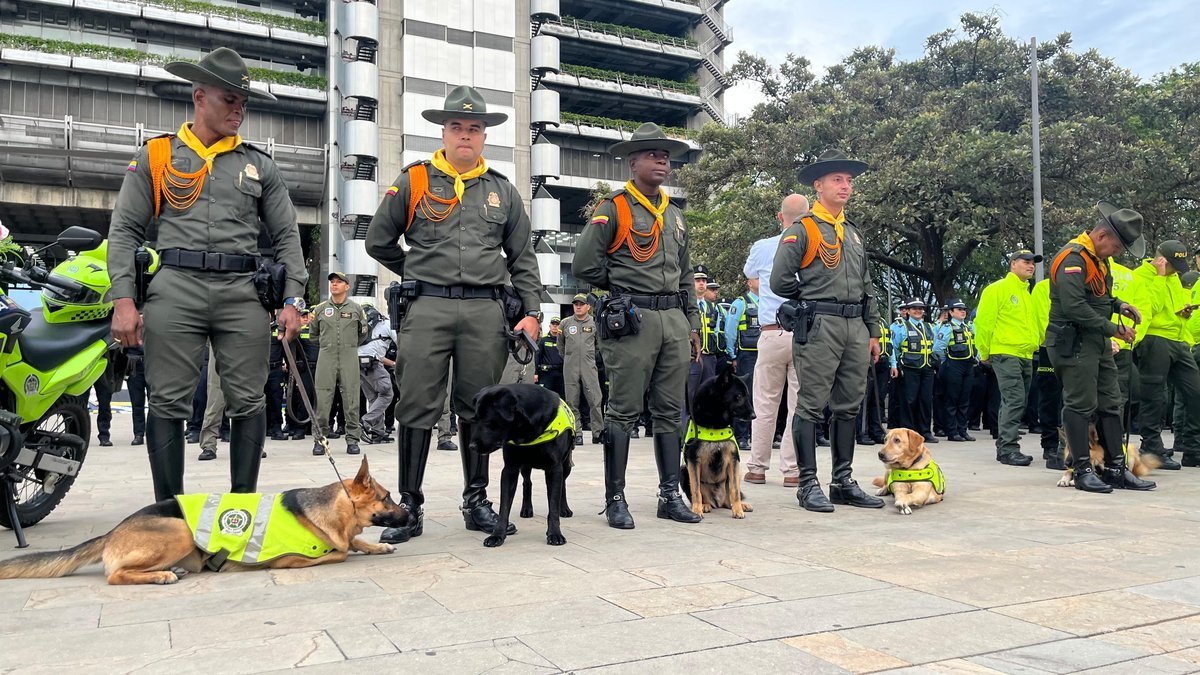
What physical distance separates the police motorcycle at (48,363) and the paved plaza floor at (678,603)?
0.95ft

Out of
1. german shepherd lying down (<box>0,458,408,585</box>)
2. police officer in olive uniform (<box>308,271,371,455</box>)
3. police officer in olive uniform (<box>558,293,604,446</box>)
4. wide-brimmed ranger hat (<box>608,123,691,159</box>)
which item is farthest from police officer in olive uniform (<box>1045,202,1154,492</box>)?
police officer in olive uniform (<box>308,271,371,455</box>)

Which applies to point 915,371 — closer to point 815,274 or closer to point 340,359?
point 815,274

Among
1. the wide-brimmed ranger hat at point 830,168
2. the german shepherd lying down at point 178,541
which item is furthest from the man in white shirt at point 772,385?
the german shepherd lying down at point 178,541

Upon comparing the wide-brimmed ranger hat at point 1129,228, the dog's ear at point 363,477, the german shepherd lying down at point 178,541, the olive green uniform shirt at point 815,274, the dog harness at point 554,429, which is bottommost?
the german shepherd lying down at point 178,541

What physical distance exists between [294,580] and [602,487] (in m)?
3.51

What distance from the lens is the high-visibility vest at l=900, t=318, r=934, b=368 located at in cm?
1282

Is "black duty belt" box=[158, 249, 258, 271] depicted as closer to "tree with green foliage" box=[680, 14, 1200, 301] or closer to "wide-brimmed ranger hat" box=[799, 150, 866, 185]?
"wide-brimmed ranger hat" box=[799, 150, 866, 185]

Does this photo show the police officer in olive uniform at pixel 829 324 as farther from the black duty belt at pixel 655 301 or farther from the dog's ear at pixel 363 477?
the dog's ear at pixel 363 477

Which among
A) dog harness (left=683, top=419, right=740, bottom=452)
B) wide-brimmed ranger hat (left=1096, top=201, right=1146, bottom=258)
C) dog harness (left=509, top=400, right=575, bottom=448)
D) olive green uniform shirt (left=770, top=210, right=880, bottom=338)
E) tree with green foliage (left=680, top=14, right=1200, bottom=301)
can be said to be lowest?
dog harness (left=683, top=419, right=740, bottom=452)

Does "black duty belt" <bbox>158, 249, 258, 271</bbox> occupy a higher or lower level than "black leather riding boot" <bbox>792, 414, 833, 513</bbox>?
higher

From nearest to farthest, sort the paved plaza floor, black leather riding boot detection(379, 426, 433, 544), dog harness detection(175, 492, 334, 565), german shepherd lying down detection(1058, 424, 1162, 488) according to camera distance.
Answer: the paved plaza floor, dog harness detection(175, 492, 334, 565), black leather riding boot detection(379, 426, 433, 544), german shepherd lying down detection(1058, 424, 1162, 488)

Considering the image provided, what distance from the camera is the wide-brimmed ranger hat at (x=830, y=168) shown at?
6.18 metres

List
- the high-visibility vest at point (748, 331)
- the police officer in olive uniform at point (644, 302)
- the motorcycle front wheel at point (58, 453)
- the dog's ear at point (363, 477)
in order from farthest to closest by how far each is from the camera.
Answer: the high-visibility vest at point (748, 331) < the police officer in olive uniform at point (644, 302) < the motorcycle front wheel at point (58, 453) < the dog's ear at point (363, 477)

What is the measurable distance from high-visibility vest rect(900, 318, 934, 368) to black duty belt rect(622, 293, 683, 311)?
27.2ft
